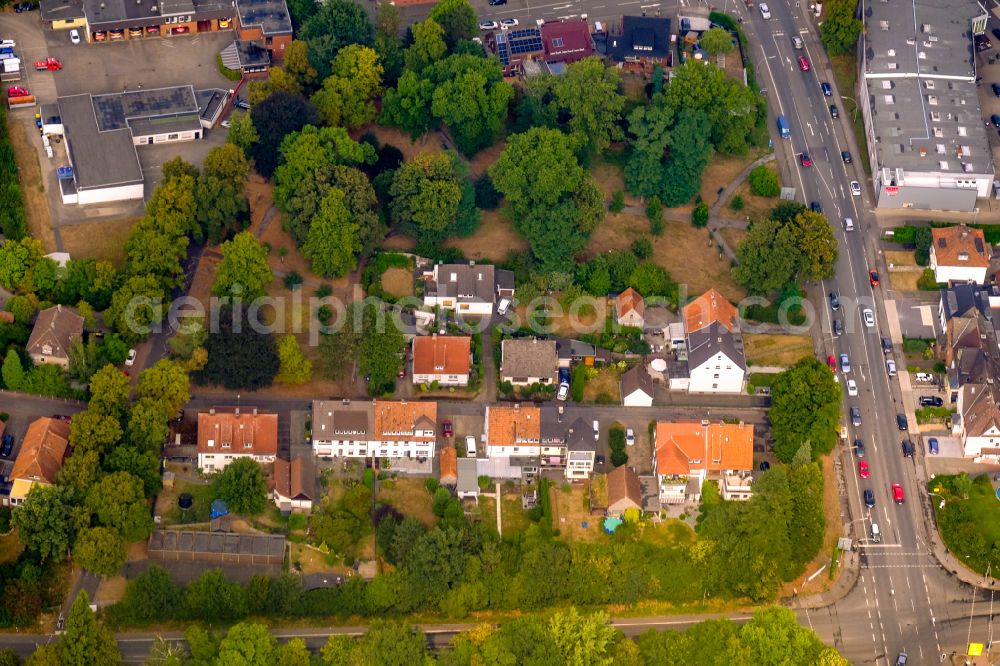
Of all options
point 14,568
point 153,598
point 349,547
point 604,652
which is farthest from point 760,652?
point 14,568

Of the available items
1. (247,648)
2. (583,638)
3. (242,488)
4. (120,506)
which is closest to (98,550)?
(120,506)

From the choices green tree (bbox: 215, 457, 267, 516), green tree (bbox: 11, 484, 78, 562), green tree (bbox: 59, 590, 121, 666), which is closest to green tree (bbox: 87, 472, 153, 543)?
green tree (bbox: 11, 484, 78, 562)

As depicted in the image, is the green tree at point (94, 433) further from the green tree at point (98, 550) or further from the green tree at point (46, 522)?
the green tree at point (98, 550)

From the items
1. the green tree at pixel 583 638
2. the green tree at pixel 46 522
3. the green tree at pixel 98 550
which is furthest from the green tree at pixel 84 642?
the green tree at pixel 583 638

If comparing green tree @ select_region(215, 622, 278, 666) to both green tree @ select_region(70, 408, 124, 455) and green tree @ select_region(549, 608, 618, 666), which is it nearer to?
green tree @ select_region(70, 408, 124, 455)

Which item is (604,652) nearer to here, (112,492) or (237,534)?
(237,534)

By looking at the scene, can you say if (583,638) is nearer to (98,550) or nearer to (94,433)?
(98,550)

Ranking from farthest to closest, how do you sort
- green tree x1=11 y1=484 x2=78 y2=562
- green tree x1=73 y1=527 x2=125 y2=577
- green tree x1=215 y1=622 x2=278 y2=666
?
green tree x1=11 y1=484 x2=78 y2=562, green tree x1=73 y1=527 x2=125 y2=577, green tree x1=215 y1=622 x2=278 y2=666
